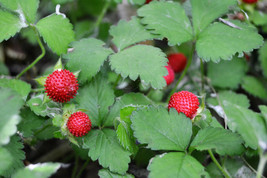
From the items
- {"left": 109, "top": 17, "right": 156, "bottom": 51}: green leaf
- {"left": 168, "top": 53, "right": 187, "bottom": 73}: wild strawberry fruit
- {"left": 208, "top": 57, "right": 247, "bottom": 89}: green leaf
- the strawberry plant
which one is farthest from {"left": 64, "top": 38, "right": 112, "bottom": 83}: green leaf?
{"left": 208, "top": 57, "right": 247, "bottom": 89}: green leaf

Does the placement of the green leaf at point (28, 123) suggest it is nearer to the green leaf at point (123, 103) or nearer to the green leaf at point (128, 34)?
the green leaf at point (123, 103)

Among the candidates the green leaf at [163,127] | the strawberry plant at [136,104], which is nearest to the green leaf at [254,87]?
the strawberry plant at [136,104]

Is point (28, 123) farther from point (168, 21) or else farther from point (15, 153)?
point (168, 21)

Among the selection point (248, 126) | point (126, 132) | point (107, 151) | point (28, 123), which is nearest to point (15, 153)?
point (28, 123)

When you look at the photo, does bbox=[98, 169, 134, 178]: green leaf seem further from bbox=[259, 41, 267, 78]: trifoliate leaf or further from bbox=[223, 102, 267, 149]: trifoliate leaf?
bbox=[259, 41, 267, 78]: trifoliate leaf

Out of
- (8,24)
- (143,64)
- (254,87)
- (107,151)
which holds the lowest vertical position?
(254,87)

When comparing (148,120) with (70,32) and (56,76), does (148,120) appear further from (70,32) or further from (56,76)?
(70,32)
